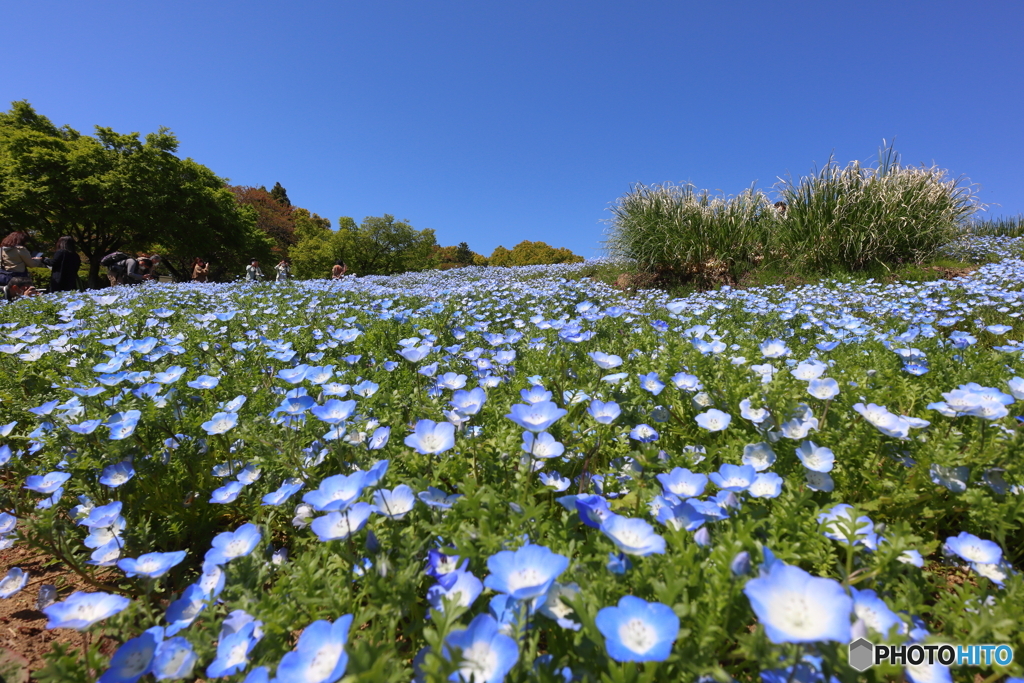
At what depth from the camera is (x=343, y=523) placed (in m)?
1.13

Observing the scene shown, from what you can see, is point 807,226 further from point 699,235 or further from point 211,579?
point 211,579

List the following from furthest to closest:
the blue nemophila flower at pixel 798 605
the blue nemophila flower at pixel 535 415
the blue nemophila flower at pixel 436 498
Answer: the blue nemophila flower at pixel 535 415 < the blue nemophila flower at pixel 436 498 < the blue nemophila flower at pixel 798 605

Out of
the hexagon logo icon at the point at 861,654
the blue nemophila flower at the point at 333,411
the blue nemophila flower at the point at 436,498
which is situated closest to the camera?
the hexagon logo icon at the point at 861,654

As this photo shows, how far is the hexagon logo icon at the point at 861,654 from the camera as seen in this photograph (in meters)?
0.81

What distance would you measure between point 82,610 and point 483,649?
1.03 metres

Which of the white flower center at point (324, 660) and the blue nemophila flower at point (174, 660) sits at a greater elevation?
the white flower center at point (324, 660)

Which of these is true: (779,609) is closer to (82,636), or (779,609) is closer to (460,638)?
(460,638)

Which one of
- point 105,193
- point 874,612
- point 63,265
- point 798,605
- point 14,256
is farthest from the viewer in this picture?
point 105,193

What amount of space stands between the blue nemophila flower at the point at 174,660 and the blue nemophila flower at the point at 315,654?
0.82 ft

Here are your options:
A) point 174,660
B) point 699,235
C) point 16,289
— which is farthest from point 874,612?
point 16,289

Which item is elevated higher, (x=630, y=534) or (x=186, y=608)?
(x=630, y=534)

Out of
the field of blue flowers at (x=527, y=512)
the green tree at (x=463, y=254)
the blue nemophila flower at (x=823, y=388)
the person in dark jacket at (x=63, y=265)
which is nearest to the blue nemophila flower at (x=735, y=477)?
the field of blue flowers at (x=527, y=512)

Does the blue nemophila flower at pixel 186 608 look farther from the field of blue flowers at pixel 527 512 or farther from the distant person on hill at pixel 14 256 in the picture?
the distant person on hill at pixel 14 256

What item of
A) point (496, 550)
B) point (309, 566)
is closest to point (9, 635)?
point (309, 566)
